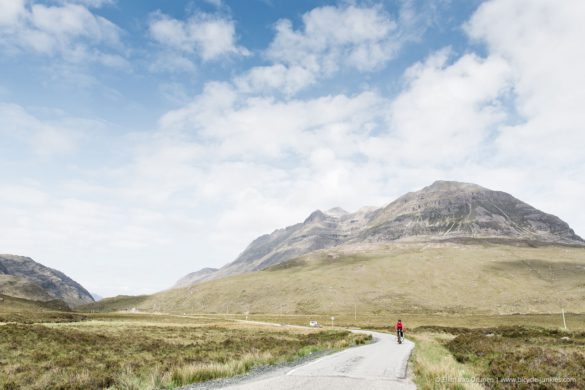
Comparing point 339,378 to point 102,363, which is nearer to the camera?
point 339,378

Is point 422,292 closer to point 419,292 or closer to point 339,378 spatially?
point 419,292

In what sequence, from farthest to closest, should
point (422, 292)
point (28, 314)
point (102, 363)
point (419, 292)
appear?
point (419, 292)
point (422, 292)
point (28, 314)
point (102, 363)

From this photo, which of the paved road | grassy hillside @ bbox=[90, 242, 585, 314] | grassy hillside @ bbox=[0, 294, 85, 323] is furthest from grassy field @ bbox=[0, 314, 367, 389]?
grassy hillside @ bbox=[90, 242, 585, 314]

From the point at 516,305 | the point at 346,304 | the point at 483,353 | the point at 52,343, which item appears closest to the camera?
the point at 483,353

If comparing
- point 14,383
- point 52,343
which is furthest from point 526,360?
point 52,343

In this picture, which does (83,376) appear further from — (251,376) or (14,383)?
(251,376)

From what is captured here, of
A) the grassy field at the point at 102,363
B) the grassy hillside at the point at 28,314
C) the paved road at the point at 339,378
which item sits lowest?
the grassy hillside at the point at 28,314

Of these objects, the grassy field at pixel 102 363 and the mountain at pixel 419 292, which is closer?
the grassy field at pixel 102 363

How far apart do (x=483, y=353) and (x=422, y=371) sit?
39.7ft

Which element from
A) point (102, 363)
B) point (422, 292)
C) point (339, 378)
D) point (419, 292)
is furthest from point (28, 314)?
point (422, 292)

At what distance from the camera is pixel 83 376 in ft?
53.9

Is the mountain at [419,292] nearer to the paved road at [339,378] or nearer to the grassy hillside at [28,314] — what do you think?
the grassy hillside at [28,314]

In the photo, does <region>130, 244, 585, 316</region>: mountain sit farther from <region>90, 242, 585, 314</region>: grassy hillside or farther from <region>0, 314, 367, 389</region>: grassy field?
<region>0, 314, 367, 389</region>: grassy field

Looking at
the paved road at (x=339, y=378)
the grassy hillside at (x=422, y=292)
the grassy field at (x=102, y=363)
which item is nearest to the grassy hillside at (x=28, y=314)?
the grassy field at (x=102, y=363)
